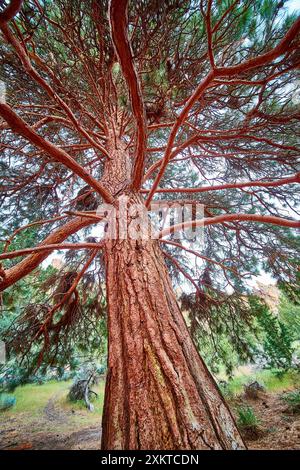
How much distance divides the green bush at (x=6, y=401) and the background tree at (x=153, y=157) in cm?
798

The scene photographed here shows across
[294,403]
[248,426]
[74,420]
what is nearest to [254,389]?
[294,403]

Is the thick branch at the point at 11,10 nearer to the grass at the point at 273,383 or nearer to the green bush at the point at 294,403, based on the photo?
the green bush at the point at 294,403

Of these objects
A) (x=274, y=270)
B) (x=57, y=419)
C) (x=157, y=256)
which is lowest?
(x=57, y=419)

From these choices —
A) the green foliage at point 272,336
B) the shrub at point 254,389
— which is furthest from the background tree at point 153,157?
the shrub at point 254,389

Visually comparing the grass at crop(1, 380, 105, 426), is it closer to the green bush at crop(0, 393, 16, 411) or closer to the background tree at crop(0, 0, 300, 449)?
the green bush at crop(0, 393, 16, 411)

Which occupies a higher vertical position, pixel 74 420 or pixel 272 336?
pixel 272 336

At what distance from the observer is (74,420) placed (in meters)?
7.36

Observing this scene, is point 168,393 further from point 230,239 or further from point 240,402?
point 240,402

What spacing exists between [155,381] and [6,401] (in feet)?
34.9

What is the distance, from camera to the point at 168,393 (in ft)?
3.38

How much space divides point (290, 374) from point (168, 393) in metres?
7.36

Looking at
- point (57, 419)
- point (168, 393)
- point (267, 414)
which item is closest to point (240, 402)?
→ point (267, 414)

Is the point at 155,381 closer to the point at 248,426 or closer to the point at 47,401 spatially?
the point at 248,426

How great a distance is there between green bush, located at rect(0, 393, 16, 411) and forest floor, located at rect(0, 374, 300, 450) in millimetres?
198
